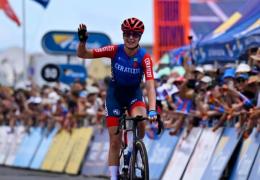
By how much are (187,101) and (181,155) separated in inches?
47.4

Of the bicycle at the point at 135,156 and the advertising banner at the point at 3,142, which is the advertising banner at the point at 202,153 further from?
the advertising banner at the point at 3,142

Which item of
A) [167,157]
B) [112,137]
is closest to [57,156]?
[167,157]

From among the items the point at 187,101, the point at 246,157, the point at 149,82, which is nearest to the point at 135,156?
the point at 149,82

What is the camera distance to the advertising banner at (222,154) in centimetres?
1525

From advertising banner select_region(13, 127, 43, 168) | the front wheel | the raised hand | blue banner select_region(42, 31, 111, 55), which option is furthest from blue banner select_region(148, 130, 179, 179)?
blue banner select_region(42, 31, 111, 55)

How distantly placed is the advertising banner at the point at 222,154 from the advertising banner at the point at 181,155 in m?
1.05

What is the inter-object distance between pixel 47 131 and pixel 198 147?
362 inches

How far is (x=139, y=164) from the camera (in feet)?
40.0

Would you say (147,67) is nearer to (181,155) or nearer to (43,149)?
(181,155)

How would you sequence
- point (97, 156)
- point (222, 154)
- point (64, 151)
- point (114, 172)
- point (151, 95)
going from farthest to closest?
point (64, 151) < point (97, 156) < point (222, 154) < point (114, 172) < point (151, 95)

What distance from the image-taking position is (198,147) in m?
16.6

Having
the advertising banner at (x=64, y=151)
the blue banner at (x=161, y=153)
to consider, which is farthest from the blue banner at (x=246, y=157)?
the advertising banner at (x=64, y=151)

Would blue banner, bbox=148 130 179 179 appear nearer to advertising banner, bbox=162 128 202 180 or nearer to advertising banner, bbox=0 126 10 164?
advertising banner, bbox=162 128 202 180

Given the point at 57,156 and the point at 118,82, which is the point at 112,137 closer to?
the point at 118,82
